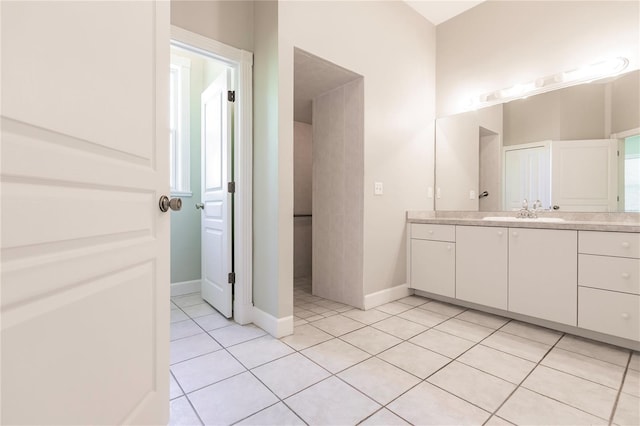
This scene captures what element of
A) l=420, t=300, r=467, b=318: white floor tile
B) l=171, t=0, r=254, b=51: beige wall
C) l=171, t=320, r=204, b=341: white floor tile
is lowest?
l=420, t=300, r=467, b=318: white floor tile

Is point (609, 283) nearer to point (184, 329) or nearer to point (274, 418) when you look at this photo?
point (274, 418)

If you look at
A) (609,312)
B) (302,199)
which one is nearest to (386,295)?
(609,312)

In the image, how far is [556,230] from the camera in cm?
203

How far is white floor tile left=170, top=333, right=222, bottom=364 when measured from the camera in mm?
1756

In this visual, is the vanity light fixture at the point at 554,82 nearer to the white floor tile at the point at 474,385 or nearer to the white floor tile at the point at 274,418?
the white floor tile at the point at 474,385

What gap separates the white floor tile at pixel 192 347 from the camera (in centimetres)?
176

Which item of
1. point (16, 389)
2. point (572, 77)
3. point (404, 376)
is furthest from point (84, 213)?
point (572, 77)

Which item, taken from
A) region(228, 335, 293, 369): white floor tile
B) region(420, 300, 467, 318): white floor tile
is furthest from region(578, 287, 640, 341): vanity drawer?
region(228, 335, 293, 369): white floor tile

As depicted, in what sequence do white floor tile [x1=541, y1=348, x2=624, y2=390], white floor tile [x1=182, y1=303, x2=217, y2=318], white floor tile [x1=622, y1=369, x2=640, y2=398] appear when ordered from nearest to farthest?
white floor tile [x1=622, y1=369, x2=640, y2=398]
white floor tile [x1=541, y1=348, x2=624, y2=390]
white floor tile [x1=182, y1=303, x2=217, y2=318]

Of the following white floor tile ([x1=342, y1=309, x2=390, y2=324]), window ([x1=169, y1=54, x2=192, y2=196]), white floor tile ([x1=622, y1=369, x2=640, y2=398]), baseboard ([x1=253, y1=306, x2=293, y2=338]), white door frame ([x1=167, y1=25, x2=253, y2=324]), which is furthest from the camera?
window ([x1=169, y1=54, x2=192, y2=196])

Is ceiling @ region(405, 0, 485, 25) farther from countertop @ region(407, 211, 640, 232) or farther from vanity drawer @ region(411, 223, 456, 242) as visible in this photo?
vanity drawer @ region(411, 223, 456, 242)

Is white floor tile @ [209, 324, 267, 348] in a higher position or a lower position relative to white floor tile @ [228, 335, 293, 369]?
lower

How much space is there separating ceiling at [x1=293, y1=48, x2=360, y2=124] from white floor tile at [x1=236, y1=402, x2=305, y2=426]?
224cm

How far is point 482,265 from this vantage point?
2.43 metres
